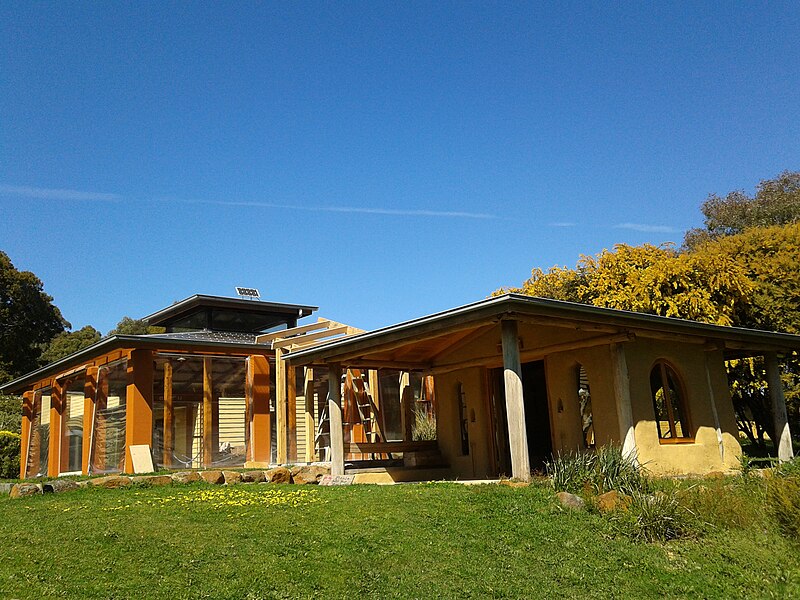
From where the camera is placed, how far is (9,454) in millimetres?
26219

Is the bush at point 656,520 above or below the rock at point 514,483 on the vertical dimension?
below

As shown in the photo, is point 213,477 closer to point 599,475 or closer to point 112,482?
point 112,482

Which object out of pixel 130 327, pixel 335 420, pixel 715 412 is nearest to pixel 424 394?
pixel 335 420

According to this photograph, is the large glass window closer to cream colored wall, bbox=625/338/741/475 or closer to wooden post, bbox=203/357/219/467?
wooden post, bbox=203/357/219/467

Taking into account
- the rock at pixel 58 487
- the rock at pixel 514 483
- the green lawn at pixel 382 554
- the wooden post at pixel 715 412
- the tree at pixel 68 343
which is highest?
the tree at pixel 68 343

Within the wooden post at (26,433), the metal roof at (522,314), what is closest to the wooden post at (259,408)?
the metal roof at (522,314)

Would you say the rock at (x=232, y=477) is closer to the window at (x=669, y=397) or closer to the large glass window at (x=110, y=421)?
the large glass window at (x=110, y=421)

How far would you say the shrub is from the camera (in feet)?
26.9

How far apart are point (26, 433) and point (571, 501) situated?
21718 mm

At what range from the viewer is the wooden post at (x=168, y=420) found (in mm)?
17219

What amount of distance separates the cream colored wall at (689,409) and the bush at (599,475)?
254 centimetres

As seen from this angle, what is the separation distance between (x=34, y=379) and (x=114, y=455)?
25.7 feet

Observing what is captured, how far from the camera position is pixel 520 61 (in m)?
18.2

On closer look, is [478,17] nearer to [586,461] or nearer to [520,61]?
[520,61]
